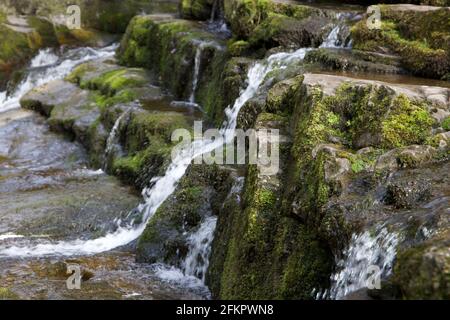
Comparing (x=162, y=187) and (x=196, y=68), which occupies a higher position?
(x=196, y=68)

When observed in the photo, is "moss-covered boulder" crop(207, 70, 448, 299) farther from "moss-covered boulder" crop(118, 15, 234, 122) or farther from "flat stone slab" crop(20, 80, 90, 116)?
"flat stone slab" crop(20, 80, 90, 116)

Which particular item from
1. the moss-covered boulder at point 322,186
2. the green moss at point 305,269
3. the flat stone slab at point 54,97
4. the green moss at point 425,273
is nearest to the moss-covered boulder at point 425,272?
the green moss at point 425,273

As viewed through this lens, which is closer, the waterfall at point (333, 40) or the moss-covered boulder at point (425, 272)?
the moss-covered boulder at point (425, 272)

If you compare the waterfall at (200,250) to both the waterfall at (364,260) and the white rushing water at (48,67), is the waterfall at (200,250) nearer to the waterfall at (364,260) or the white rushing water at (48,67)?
the waterfall at (364,260)

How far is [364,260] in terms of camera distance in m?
6.04

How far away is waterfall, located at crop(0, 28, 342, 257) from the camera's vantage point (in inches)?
412

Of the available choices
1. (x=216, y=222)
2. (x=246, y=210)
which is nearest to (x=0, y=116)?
(x=216, y=222)

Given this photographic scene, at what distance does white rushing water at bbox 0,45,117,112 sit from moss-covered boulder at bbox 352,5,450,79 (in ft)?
41.9

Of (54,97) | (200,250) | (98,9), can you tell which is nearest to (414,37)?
(200,250)

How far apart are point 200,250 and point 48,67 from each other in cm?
1615

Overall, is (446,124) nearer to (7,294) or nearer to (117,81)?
(7,294)

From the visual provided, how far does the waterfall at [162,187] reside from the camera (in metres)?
10.5

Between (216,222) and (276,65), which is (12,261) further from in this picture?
(276,65)

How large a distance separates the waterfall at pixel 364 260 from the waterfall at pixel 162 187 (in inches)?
216
